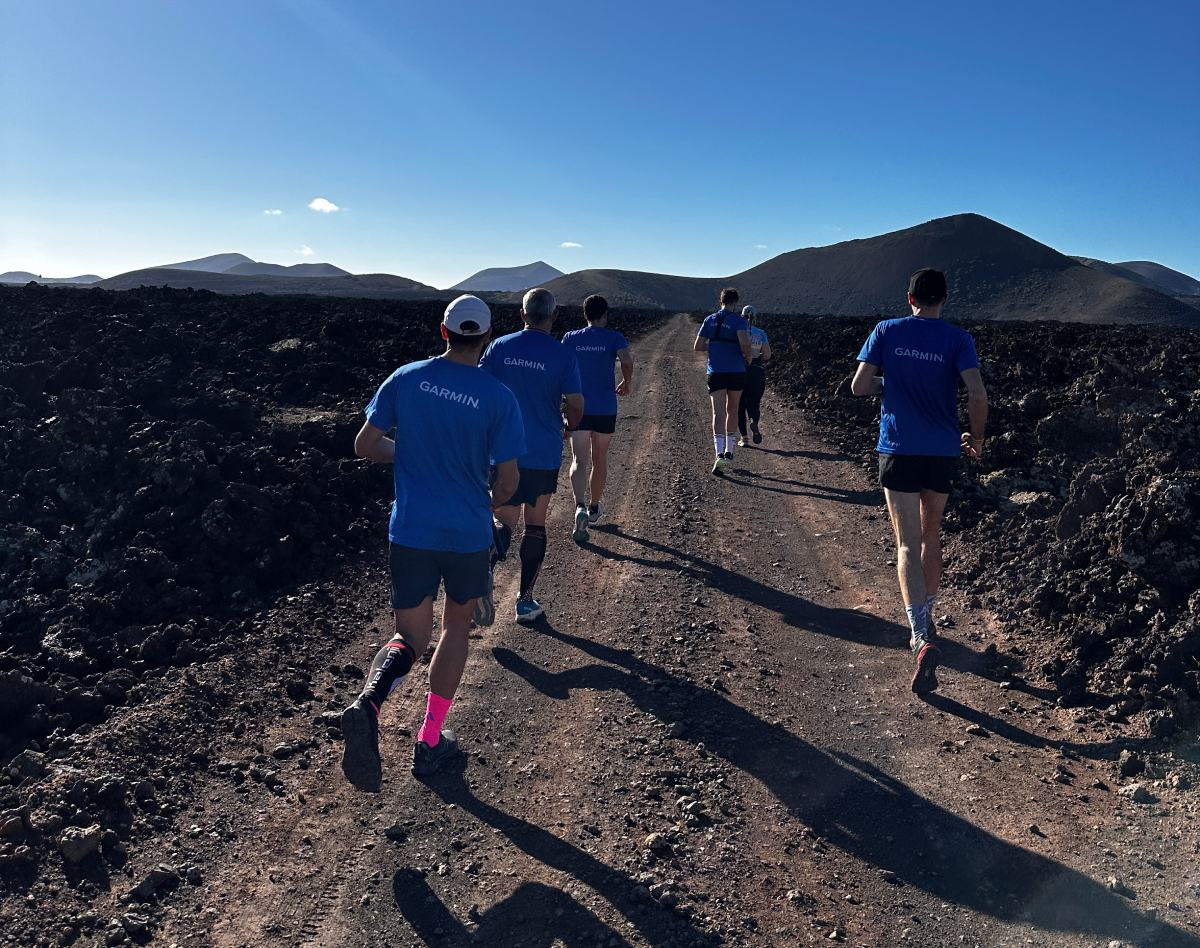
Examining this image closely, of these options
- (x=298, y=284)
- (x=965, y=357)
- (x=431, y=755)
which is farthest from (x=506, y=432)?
(x=298, y=284)

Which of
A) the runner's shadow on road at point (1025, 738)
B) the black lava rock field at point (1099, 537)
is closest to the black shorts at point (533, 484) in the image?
the runner's shadow on road at point (1025, 738)

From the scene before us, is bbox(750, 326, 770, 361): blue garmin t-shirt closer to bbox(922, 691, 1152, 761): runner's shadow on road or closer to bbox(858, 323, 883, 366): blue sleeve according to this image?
bbox(858, 323, 883, 366): blue sleeve

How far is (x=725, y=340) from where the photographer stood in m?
9.03

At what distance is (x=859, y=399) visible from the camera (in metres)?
14.5

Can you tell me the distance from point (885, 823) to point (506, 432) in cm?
230

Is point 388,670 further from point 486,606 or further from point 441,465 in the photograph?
point 441,465

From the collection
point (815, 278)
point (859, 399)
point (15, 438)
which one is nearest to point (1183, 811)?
point (15, 438)

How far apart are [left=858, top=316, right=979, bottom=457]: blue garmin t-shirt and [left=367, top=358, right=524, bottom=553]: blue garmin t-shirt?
2302 mm

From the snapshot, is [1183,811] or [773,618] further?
[773,618]

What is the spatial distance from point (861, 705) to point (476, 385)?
2.73 meters

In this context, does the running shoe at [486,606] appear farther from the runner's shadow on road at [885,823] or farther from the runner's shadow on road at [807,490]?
the runner's shadow on road at [807,490]

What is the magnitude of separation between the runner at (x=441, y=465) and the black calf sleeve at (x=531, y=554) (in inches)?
71.2

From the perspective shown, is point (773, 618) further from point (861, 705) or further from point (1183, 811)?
point (1183, 811)

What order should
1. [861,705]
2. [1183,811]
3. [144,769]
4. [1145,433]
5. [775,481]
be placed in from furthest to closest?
[775,481] → [1145,433] → [861,705] → [144,769] → [1183,811]
